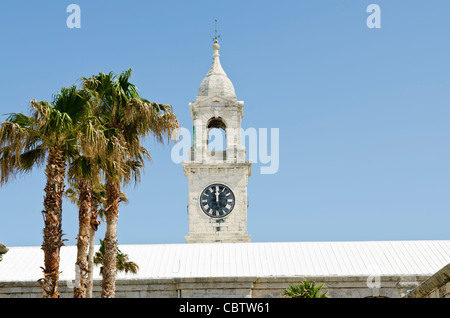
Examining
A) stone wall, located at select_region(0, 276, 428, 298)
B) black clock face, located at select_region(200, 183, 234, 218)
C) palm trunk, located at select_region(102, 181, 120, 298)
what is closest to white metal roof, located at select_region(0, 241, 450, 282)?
stone wall, located at select_region(0, 276, 428, 298)

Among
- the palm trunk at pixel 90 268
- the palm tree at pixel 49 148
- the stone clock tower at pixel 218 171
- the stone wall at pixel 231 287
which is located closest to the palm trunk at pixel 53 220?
the palm tree at pixel 49 148

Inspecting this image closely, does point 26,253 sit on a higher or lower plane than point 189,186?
lower

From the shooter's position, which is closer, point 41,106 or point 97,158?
point 41,106

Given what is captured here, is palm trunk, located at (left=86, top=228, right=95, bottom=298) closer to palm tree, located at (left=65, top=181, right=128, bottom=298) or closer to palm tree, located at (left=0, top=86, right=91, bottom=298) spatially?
palm tree, located at (left=65, top=181, right=128, bottom=298)

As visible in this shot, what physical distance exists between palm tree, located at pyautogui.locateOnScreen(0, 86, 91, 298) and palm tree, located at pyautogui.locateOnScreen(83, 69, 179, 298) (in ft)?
7.79

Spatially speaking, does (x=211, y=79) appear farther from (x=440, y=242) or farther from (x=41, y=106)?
(x=41, y=106)

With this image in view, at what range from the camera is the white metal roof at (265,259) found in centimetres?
3841

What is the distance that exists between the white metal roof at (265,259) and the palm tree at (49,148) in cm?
1705

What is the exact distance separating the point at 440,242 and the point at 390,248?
3.23m

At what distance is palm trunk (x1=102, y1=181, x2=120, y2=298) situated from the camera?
24623mm

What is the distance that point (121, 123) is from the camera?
25.7 metres

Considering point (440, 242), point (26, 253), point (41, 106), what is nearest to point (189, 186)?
point (26, 253)

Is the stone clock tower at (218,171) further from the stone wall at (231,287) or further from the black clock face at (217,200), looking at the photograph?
the stone wall at (231,287)

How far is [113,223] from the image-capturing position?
2519 cm
